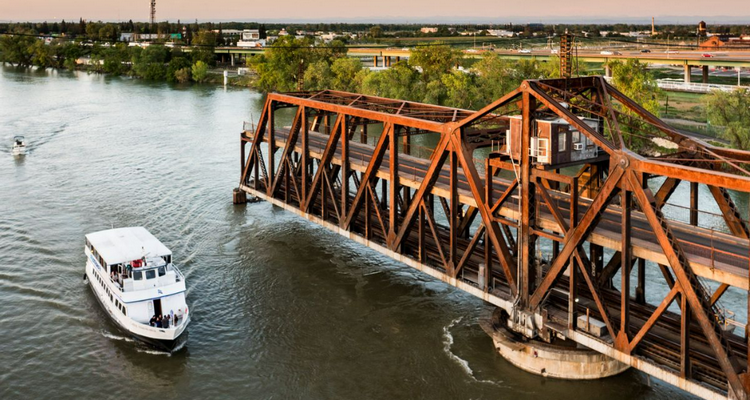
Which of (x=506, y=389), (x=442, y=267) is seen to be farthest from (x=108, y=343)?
(x=506, y=389)

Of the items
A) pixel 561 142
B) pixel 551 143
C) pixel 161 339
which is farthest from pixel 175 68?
pixel 551 143

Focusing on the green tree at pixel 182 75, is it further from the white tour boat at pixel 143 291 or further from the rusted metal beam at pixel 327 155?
the white tour boat at pixel 143 291

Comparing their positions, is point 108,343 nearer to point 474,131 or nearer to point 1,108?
point 474,131

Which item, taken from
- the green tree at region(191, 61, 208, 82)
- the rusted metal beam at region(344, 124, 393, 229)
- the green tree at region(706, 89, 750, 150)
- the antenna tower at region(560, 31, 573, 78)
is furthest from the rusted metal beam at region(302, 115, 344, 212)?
the green tree at region(191, 61, 208, 82)

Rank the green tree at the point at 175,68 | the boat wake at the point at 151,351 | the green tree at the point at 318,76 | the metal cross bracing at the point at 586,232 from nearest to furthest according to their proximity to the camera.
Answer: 1. the metal cross bracing at the point at 586,232
2. the boat wake at the point at 151,351
3. the green tree at the point at 318,76
4. the green tree at the point at 175,68

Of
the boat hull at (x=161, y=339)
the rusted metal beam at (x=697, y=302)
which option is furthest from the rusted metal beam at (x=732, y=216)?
the boat hull at (x=161, y=339)
